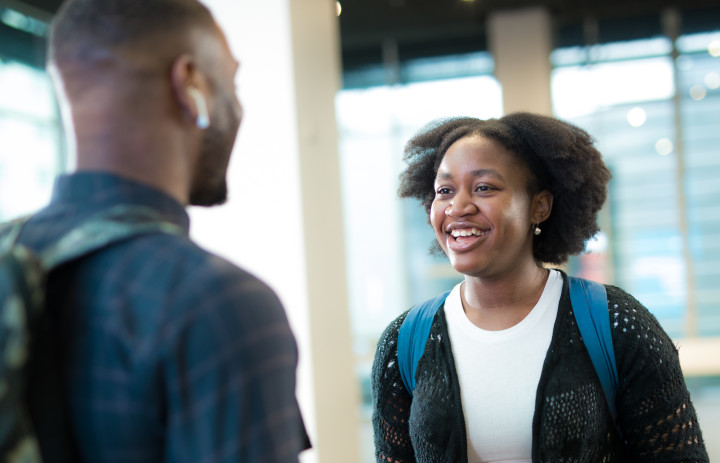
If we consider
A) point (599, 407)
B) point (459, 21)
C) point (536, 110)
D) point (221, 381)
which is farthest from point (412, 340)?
point (459, 21)

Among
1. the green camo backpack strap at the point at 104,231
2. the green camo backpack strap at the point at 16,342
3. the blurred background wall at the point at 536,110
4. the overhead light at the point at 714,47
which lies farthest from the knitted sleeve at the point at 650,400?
the overhead light at the point at 714,47

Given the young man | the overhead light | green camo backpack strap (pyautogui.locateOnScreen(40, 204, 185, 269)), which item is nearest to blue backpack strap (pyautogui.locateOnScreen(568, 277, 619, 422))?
the young man

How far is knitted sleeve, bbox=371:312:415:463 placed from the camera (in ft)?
6.44

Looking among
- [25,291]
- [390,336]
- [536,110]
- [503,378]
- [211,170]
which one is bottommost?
[503,378]

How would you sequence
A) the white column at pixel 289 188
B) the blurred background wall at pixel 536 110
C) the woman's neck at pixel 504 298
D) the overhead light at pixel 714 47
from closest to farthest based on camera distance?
the woman's neck at pixel 504 298 → the white column at pixel 289 188 → the blurred background wall at pixel 536 110 → the overhead light at pixel 714 47

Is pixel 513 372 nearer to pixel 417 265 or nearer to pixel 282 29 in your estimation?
pixel 282 29

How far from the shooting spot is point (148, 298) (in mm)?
743

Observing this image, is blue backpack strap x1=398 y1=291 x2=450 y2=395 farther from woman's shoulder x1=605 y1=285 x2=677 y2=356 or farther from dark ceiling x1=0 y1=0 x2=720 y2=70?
dark ceiling x1=0 y1=0 x2=720 y2=70

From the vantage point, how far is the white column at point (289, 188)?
346cm

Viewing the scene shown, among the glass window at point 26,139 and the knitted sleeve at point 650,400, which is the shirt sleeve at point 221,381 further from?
the glass window at point 26,139

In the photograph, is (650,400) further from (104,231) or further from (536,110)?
(536,110)

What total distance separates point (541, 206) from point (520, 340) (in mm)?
484

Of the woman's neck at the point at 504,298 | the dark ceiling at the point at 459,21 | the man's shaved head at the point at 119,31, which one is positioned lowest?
the woman's neck at the point at 504,298

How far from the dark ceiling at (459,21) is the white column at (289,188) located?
372 centimetres
